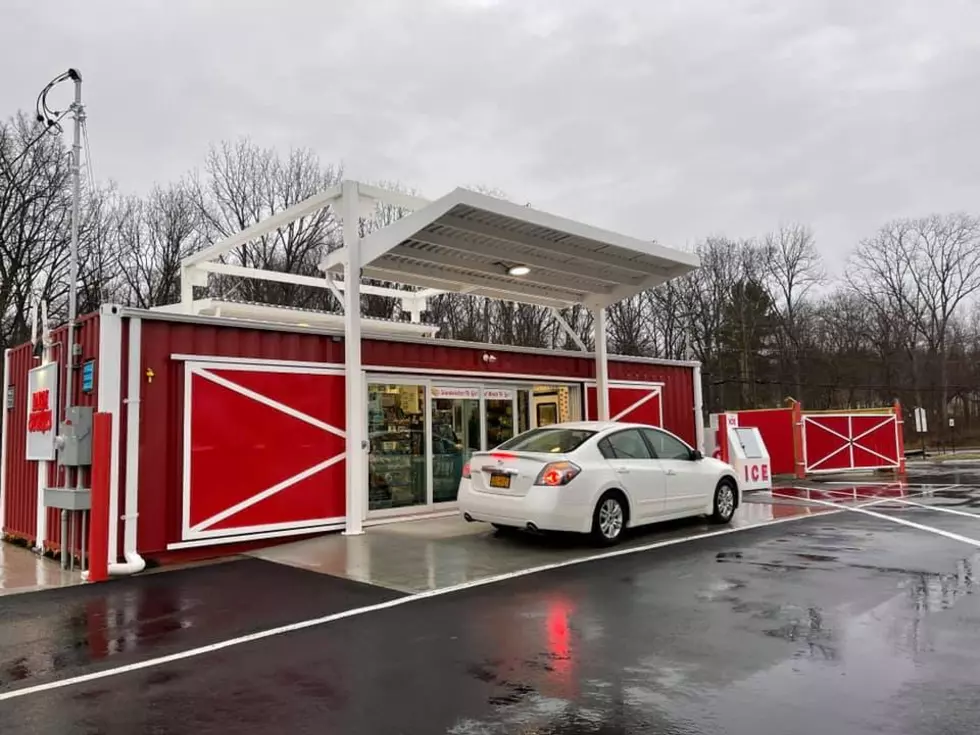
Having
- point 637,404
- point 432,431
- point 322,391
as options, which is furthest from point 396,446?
point 637,404

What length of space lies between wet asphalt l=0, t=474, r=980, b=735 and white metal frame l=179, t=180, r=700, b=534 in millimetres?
3298

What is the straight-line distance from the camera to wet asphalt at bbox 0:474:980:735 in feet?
12.3

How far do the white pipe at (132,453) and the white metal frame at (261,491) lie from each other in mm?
548

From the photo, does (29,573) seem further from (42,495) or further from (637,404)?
(637,404)

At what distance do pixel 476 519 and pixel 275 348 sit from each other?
11.7 feet

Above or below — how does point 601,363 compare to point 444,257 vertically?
below

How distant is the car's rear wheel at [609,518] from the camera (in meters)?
8.59

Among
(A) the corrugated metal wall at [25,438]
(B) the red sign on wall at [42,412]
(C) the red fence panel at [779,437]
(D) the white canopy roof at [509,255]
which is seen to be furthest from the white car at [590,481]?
(C) the red fence panel at [779,437]

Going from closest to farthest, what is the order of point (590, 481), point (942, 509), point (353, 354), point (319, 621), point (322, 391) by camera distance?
point (319, 621), point (590, 481), point (322, 391), point (353, 354), point (942, 509)

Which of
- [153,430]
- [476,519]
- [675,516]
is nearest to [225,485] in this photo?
[153,430]

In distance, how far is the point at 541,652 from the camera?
15.8ft

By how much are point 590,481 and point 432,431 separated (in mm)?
3945

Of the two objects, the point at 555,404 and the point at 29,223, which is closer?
the point at 555,404

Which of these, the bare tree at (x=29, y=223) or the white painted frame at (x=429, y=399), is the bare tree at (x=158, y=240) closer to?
the bare tree at (x=29, y=223)
